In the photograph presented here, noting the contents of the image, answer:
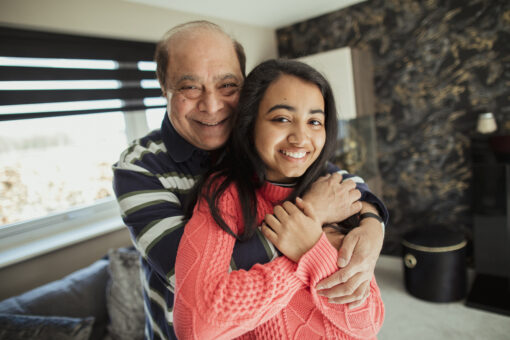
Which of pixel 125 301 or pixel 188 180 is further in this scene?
pixel 125 301

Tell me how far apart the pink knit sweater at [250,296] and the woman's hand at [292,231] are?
18 mm

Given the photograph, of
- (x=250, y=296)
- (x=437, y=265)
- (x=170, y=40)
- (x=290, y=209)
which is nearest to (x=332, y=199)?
(x=290, y=209)

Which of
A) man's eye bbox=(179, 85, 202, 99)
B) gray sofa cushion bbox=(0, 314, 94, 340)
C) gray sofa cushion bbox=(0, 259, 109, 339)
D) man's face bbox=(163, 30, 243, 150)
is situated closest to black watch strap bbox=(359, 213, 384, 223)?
man's face bbox=(163, 30, 243, 150)

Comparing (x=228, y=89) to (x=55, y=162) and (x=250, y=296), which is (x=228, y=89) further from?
(x=55, y=162)

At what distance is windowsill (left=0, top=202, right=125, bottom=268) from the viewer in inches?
82.9

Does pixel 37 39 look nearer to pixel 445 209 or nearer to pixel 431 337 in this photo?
pixel 431 337

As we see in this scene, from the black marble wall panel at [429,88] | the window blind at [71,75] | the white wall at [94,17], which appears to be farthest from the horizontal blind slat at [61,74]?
the black marble wall panel at [429,88]

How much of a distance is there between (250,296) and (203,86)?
626 mm

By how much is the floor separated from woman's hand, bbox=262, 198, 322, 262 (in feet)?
6.78

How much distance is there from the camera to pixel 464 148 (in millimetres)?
2908

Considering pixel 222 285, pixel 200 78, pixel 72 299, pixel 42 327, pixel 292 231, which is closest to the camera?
pixel 222 285

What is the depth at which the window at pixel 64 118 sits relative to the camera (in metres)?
2.11

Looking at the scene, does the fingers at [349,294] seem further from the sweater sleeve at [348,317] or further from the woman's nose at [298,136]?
the woman's nose at [298,136]

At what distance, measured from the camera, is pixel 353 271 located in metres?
0.71
